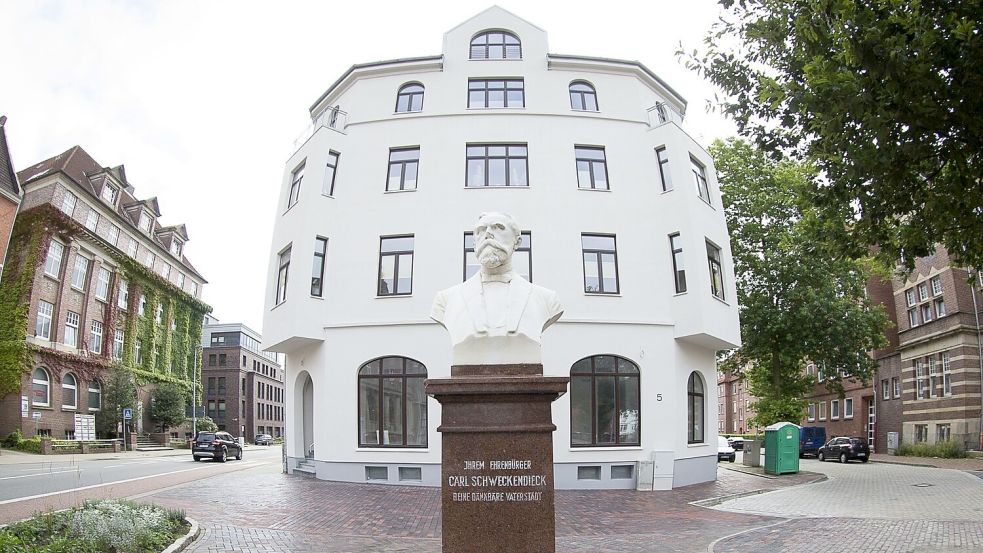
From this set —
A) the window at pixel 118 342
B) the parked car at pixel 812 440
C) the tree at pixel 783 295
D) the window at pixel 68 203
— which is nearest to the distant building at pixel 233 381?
the window at pixel 118 342

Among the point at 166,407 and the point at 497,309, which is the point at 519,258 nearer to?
the point at 497,309

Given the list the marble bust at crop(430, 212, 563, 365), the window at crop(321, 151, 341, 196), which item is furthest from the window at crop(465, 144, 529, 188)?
the marble bust at crop(430, 212, 563, 365)

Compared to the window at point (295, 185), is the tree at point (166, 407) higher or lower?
lower

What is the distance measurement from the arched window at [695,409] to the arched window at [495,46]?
1116cm

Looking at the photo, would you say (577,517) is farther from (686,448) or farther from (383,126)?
(383,126)

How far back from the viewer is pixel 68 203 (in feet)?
138

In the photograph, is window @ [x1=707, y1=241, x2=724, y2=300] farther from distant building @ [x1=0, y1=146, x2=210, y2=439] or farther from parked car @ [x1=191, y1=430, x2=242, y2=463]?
distant building @ [x1=0, y1=146, x2=210, y2=439]

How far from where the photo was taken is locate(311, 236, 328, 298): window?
20.7 m

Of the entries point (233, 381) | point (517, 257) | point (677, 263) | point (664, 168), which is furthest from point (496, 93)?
point (233, 381)

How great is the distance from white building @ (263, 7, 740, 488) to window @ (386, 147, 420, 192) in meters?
0.05

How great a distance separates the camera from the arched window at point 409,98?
22.2 meters

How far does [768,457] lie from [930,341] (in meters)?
20.3

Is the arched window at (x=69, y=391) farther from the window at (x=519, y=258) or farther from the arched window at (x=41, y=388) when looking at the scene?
the window at (x=519, y=258)

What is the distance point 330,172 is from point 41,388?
87.8 ft
